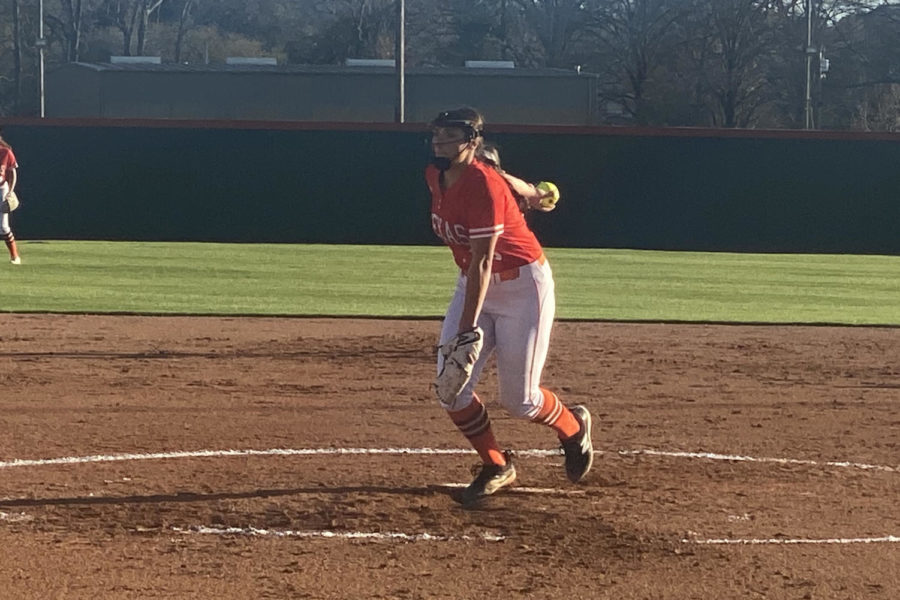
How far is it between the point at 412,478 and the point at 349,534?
1133 mm

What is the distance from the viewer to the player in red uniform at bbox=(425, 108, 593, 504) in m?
5.81

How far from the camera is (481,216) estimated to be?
5770 millimetres

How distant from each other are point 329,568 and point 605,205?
2153cm

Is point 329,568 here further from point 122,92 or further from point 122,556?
point 122,92

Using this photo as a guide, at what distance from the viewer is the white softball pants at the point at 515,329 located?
6.08 meters

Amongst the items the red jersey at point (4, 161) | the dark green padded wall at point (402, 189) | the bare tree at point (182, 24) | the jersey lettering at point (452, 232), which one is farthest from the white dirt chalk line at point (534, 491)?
the bare tree at point (182, 24)

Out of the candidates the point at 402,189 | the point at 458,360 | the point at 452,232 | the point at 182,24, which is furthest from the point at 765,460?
the point at 182,24

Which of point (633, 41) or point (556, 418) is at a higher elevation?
point (633, 41)

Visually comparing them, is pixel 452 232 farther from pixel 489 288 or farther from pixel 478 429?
pixel 478 429

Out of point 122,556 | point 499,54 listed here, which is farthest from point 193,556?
point 499,54

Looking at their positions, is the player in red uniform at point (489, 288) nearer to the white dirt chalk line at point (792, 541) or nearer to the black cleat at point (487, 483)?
the black cleat at point (487, 483)

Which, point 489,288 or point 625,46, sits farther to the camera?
point 625,46

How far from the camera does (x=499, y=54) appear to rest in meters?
60.1

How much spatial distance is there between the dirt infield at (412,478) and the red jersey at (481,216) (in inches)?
42.8
